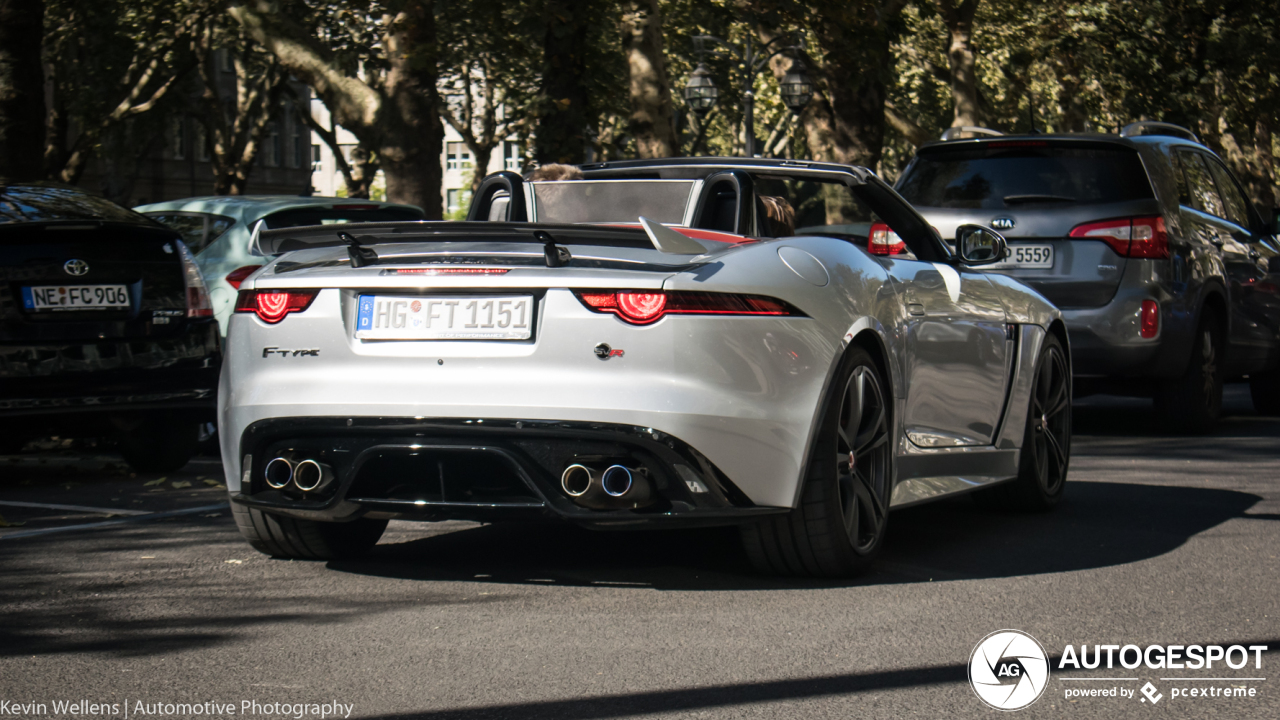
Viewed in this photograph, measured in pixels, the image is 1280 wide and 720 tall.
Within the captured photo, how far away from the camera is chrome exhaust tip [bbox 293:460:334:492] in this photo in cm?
495

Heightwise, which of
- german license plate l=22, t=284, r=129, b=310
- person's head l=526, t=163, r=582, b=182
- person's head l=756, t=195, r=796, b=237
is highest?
person's head l=526, t=163, r=582, b=182

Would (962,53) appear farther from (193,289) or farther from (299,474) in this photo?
(299,474)

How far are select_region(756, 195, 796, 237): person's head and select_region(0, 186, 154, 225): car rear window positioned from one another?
359cm

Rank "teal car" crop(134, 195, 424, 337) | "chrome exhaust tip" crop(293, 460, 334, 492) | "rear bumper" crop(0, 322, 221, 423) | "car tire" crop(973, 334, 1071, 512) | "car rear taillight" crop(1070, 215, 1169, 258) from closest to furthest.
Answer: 1. "chrome exhaust tip" crop(293, 460, 334, 492)
2. "car tire" crop(973, 334, 1071, 512)
3. "rear bumper" crop(0, 322, 221, 423)
4. "car rear taillight" crop(1070, 215, 1169, 258)
5. "teal car" crop(134, 195, 424, 337)

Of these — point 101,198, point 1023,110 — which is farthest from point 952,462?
point 1023,110

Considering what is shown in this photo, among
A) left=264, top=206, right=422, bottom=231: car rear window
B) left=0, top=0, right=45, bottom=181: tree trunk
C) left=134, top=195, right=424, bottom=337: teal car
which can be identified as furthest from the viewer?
left=0, top=0, right=45, bottom=181: tree trunk

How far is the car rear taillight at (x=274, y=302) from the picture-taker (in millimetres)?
5074

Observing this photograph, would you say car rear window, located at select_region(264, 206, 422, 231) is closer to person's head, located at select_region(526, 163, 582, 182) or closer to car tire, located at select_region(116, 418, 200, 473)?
car tire, located at select_region(116, 418, 200, 473)

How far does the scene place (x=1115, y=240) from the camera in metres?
9.79

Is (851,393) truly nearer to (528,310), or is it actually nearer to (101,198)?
(528,310)

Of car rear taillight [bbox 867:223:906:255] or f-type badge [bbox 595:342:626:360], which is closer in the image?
f-type badge [bbox 595:342:626:360]

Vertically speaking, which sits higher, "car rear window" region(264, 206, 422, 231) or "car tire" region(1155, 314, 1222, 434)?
"car rear window" region(264, 206, 422, 231)

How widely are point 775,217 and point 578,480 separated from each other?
1880 mm

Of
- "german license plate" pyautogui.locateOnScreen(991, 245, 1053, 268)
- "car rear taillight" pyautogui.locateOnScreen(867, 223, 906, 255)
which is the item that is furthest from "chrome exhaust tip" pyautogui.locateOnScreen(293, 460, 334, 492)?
"german license plate" pyautogui.locateOnScreen(991, 245, 1053, 268)
